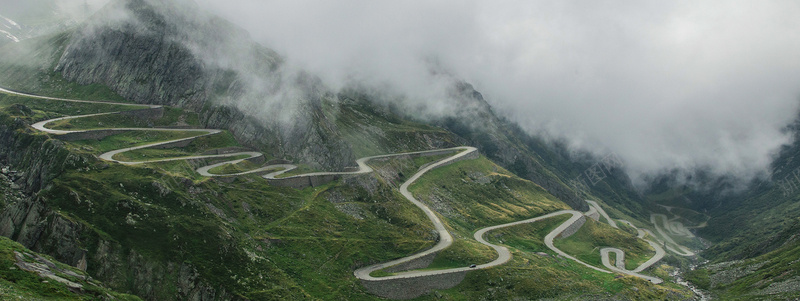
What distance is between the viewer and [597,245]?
18338 centimetres

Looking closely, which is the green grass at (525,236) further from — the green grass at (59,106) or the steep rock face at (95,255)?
the green grass at (59,106)

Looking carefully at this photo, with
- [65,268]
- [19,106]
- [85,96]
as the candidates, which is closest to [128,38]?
[85,96]

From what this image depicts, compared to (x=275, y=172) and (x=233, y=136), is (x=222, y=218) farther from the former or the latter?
(x=233, y=136)

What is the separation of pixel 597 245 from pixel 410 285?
111 metres

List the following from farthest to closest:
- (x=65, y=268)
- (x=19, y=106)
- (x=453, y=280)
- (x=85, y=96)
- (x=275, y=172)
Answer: (x=85, y=96) < (x=275, y=172) < (x=19, y=106) < (x=453, y=280) < (x=65, y=268)

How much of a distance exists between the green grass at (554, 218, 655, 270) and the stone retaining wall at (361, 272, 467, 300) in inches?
2930

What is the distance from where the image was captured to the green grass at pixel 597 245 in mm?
167875

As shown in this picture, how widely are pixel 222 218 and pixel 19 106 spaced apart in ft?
232

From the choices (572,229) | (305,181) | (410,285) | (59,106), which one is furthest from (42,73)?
(572,229)

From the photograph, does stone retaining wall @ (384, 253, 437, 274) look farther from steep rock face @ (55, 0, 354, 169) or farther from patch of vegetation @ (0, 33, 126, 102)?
patch of vegetation @ (0, 33, 126, 102)

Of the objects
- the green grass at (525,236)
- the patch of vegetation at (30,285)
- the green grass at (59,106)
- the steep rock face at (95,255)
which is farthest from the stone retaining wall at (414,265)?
the green grass at (59,106)

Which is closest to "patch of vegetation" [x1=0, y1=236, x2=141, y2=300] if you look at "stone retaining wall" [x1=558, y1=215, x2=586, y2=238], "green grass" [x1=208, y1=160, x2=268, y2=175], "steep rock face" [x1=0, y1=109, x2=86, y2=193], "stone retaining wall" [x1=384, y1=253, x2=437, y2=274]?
"steep rock face" [x1=0, y1=109, x2=86, y2=193]

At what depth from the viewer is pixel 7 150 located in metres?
100

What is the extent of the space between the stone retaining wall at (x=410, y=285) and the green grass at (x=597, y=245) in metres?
74.4
